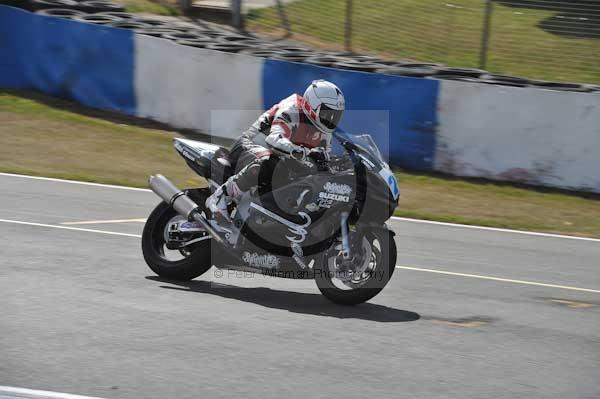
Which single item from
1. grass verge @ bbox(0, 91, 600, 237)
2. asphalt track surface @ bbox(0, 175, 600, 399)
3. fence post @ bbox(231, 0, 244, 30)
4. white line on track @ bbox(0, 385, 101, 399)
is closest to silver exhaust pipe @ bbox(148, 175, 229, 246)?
asphalt track surface @ bbox(0, 175, 600, 399)

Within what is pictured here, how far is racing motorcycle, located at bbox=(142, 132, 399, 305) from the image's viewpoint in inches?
295

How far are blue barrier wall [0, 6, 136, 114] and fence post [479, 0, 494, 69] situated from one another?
21.0 ft

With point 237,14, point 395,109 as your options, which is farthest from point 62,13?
point 395,109

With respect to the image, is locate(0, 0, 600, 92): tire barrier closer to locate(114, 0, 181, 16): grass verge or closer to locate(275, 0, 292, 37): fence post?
locate(275, 0, 292, 37): fence post

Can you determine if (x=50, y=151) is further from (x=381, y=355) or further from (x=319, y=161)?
(x=381, y=355)

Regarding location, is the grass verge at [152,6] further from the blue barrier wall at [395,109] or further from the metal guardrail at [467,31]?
the blue barrier wall at [395,109]

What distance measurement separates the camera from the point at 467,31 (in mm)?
17797

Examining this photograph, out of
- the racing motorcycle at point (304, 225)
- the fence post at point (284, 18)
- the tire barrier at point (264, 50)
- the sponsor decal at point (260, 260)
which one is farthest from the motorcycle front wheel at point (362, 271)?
the fence post at point (284, 18)

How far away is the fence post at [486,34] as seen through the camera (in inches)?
673

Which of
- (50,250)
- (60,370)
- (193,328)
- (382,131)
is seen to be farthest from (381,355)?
(382,131)

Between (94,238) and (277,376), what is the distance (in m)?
4.41

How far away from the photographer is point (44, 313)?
7.15 meters

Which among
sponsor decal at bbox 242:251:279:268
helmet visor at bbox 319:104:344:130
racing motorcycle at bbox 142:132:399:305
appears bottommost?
sponsor decal at bbox 242:251:279:268

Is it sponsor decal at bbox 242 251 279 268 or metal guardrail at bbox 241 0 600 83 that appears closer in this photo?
sponsor decal at bbox 242 251 279 268
